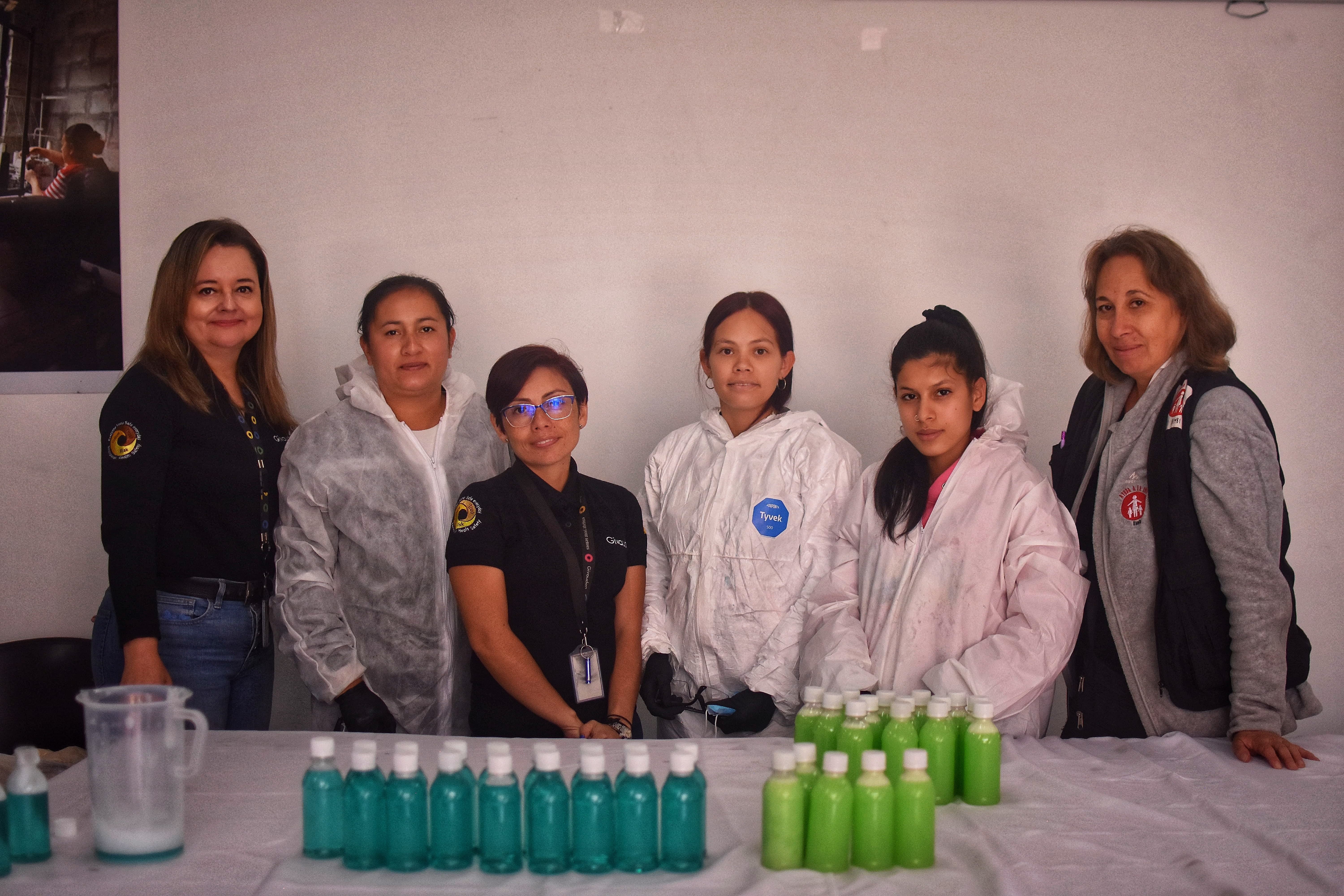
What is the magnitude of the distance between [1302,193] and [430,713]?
3.11 meters

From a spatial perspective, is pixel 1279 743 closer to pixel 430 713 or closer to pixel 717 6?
pixel 430 713

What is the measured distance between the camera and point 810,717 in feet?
5.82

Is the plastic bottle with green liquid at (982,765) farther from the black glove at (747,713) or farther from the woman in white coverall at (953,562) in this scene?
the black glove at (747,713)

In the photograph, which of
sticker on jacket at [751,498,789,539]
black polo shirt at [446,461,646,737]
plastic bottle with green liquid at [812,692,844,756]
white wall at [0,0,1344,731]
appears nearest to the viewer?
plastic bottle with green liquid at [812,692,844,756]

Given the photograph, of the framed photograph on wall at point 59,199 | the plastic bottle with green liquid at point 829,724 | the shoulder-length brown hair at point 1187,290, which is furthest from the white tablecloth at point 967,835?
the framed photograph on wall at point 59,199

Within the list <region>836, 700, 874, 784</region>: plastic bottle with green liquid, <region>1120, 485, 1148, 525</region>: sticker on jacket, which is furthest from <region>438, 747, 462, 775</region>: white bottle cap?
<region>1120, 485, 1148, 525</region>: sticker on jacket

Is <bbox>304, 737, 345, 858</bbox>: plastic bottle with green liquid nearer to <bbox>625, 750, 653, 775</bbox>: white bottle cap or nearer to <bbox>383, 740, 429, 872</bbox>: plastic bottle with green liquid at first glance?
<bbox>383, 740, 429, 872</bbox>: plastic bottle with green liquid

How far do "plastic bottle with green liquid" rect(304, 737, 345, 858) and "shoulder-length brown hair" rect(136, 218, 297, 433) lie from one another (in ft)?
4.05

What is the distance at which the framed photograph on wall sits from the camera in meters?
3.31

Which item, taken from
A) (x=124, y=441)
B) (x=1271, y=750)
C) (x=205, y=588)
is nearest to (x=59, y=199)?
(x=124, y=441)

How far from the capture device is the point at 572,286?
337 cm

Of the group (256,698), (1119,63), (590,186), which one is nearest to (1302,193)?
(1119,63)

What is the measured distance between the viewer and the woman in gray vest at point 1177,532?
205cm

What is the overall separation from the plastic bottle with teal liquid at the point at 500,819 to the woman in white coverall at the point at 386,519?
1.10m
